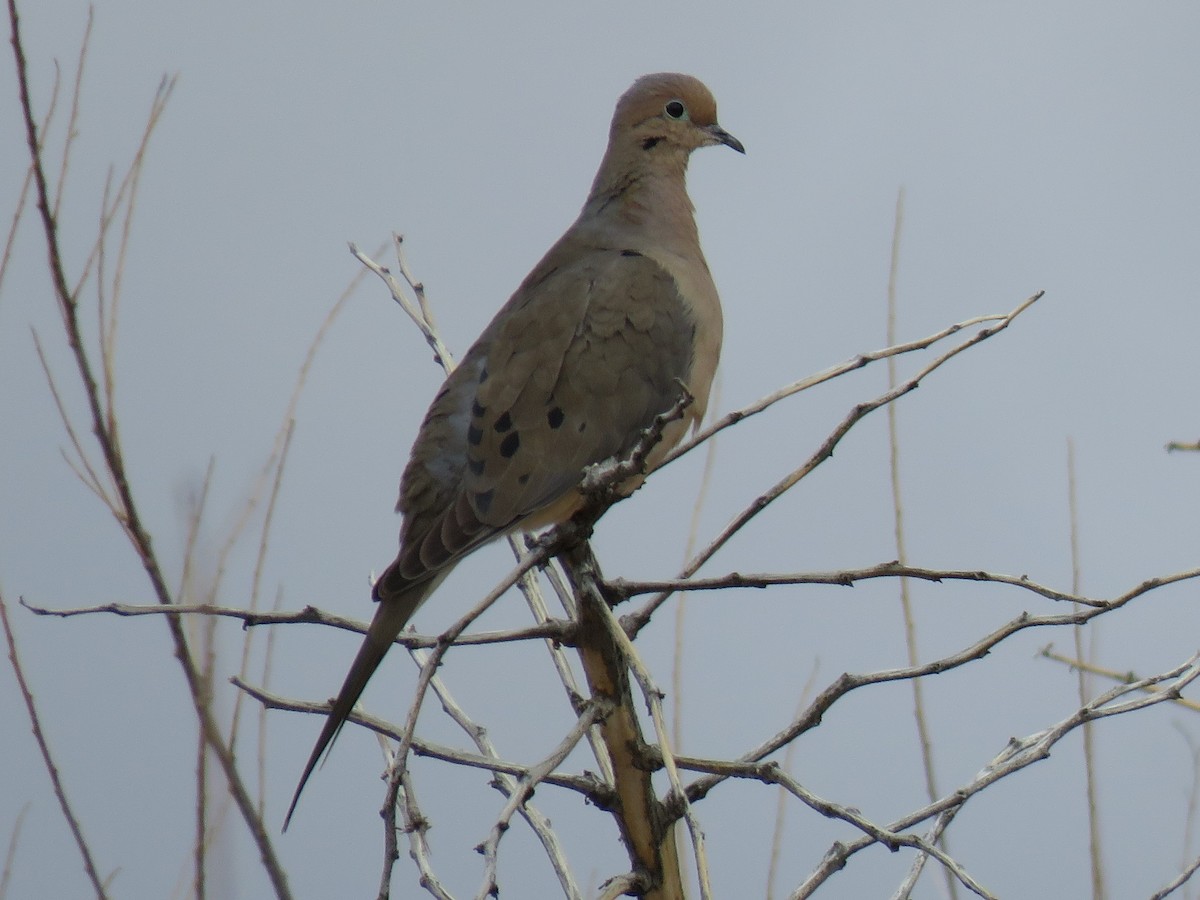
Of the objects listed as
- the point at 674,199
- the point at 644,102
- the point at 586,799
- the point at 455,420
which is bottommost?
the point at 586,799

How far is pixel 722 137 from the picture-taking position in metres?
3.43

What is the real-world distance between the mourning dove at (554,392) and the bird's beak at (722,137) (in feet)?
1.48

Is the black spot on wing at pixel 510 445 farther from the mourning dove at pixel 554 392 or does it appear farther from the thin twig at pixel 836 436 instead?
the thin twig at pixel 836 436

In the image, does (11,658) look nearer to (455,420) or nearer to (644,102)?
(455,420)

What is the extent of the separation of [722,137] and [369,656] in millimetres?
1882

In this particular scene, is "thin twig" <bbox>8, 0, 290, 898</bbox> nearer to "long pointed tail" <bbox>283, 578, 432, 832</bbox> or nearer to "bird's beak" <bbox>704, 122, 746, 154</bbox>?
"long pointed tail" <bbox>283, 578, 432, 832</bbox>

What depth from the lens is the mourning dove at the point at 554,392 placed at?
241 cm

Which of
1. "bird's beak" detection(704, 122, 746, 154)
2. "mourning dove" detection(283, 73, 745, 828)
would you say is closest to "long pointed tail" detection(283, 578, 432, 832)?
"mourning dove" detection(283, 73, 745, 828)

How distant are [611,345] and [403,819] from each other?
3.46ft

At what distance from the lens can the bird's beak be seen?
3434mm

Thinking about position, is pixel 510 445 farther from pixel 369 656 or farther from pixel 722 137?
pixel 722 137

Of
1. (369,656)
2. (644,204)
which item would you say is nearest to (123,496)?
(369,656)

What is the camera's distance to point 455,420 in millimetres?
2623

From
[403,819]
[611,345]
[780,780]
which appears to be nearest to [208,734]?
[403,819]
